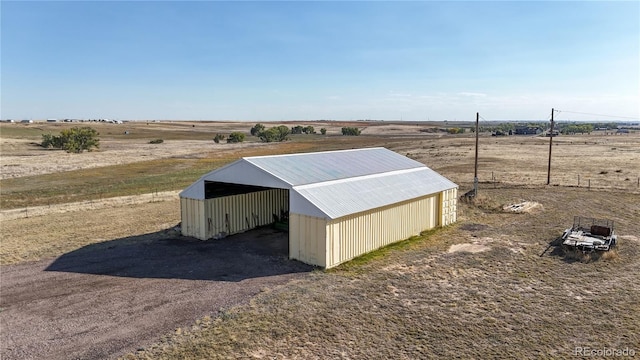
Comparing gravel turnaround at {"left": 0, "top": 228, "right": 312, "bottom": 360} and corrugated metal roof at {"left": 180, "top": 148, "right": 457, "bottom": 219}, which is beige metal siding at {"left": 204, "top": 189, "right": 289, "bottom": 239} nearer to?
gravel turnaround at {"left": 0, "top": 228, "right": 312, "bottom": 360}

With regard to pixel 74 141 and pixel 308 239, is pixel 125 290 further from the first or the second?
pixel 74 141

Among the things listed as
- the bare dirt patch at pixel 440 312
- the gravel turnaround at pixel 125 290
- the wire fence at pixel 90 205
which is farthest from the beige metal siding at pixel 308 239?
the wire fence at pixel 90 205

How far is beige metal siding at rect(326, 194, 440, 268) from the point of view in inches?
797

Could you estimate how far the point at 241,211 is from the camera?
26.9 metres

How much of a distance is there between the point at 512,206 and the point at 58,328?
2905 centimetres

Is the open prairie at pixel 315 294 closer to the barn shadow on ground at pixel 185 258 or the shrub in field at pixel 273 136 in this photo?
the barn shadow on ground at pixel 185 258

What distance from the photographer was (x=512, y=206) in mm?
32344

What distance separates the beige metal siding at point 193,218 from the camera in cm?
2495

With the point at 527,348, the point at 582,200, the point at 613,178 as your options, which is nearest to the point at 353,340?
the point at 527,348

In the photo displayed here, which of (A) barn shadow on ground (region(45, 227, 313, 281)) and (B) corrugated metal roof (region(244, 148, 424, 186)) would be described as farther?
(B) corrugated metal roof (region(244, 148, 424, 186))

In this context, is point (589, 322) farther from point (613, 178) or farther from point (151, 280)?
point (613, 178)

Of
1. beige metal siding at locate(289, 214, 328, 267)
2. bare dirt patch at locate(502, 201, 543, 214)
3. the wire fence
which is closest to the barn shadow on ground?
beige metal siding at locate(289, 214, 328, 267)

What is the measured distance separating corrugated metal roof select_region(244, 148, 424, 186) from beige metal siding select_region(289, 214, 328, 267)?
203 centimetres

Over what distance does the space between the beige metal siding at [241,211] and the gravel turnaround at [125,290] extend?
1.03 m
